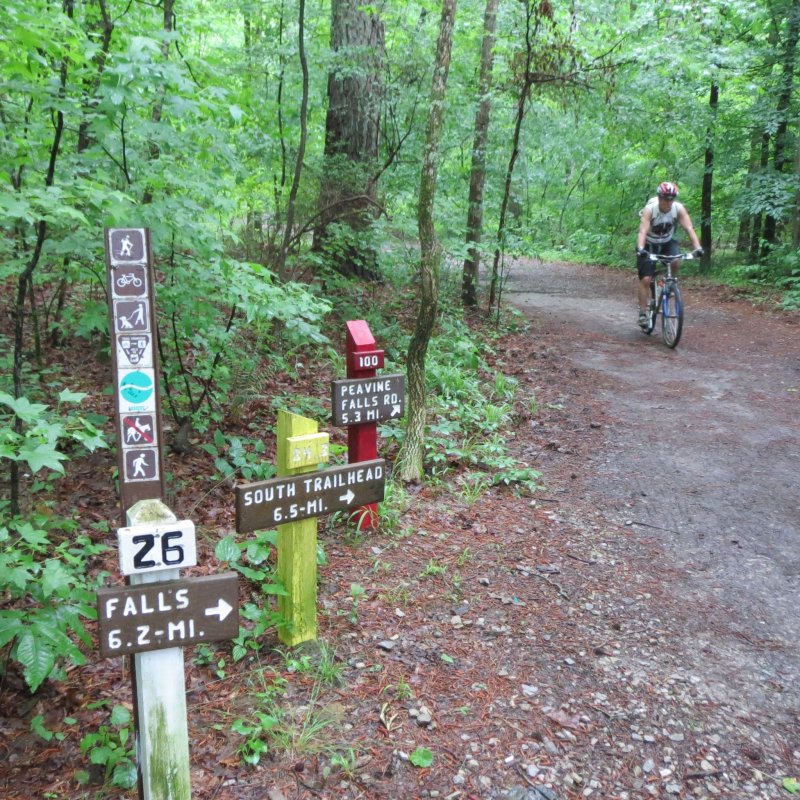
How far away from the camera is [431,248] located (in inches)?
210

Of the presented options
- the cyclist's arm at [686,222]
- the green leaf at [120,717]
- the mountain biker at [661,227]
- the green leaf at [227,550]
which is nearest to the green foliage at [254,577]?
the green leaf at [227,550]

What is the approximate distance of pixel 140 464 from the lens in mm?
2367

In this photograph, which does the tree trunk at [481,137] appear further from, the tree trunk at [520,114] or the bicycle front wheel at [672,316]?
the bicycle front wheel at [672,316]

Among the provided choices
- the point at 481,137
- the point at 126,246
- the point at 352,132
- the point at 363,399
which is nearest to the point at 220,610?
the point at 126,246

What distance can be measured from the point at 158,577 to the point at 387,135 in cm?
920

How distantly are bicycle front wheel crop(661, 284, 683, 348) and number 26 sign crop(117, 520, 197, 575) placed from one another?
26.9 ft

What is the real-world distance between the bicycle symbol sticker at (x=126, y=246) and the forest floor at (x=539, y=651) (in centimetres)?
206

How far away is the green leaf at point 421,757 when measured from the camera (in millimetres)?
2896

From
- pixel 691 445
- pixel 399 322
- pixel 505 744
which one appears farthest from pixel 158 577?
pixel 399 322

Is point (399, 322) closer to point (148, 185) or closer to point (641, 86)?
point (641, 86)

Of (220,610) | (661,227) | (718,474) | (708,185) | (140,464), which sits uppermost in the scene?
(708,185)

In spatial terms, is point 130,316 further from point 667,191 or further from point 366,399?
point 667,191

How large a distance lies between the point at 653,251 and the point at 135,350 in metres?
8.39

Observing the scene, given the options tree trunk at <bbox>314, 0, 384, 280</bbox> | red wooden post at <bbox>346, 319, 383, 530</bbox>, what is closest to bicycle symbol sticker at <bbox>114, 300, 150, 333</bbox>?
red wooden post at <bbox>346, 319, 383, 530</bbox>
